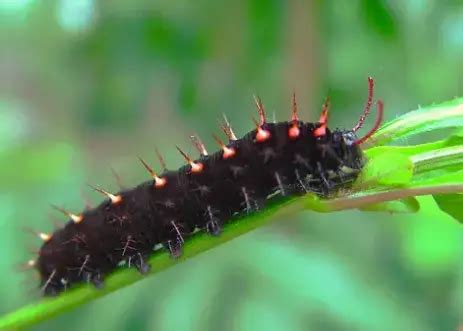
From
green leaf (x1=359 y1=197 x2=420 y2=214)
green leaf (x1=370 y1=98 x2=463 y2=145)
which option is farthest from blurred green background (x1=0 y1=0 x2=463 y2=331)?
green leaf (x1=370 y1=98 x2=463 y2=145)

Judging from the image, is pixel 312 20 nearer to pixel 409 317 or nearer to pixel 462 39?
pixel 409 317

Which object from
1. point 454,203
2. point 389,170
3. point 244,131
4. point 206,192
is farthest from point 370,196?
point 244,131

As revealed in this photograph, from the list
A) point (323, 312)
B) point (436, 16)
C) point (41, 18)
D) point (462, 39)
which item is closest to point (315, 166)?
point (323, 312)

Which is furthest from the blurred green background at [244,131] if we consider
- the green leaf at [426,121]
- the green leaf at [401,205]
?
the green leaf at [426,121]

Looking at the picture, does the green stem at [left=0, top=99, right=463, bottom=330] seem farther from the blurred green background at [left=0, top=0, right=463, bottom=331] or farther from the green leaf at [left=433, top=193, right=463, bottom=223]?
the blurred green background at [left=0, top=0, right=463, bottom=331]

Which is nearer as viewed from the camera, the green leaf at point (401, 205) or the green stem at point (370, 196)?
the green stem at point (370, 196)

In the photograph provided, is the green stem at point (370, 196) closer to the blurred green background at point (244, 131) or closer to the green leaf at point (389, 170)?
the green leaf at point (389, 170)
